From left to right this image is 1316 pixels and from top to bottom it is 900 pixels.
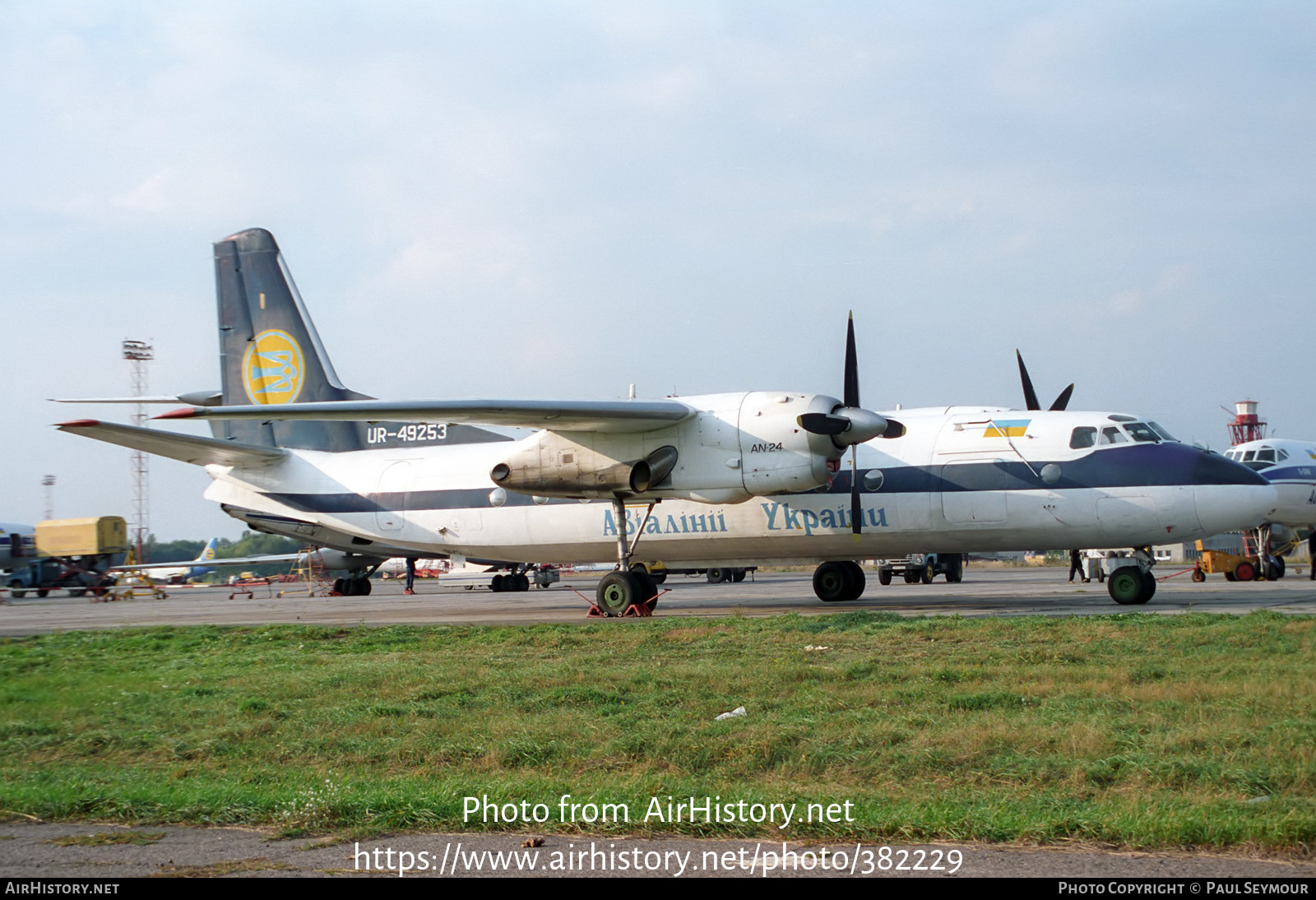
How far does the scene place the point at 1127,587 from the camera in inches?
706

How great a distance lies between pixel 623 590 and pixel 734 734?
465 inches

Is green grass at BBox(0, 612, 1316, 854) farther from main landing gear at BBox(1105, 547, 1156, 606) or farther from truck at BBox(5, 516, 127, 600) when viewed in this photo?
truck at BBox(5, 516, 127, 600)

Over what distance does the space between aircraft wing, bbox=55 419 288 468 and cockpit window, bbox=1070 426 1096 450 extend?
1786 centimetres

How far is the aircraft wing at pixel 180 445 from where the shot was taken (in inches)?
741

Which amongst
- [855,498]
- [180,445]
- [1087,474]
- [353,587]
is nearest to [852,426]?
[855,498]

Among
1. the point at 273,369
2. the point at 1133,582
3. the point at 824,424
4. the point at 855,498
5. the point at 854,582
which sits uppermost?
the point at 273,369

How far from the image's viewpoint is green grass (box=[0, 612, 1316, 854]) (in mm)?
5230

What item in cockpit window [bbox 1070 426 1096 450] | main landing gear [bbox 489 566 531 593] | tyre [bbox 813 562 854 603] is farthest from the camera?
main landing gear [bbox 489 566 531 593]

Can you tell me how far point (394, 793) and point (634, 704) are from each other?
306 cm

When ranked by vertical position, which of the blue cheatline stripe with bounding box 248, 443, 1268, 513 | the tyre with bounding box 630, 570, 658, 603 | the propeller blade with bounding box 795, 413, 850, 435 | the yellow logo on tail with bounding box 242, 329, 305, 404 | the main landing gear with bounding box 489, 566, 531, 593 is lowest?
the main landing gear with bounding box 489, 566, 531, 593

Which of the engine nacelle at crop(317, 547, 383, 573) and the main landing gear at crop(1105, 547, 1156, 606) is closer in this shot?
the main landing gear at crop(1105, 547, 1156, 606)

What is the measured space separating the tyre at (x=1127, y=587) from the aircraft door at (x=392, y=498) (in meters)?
15.0

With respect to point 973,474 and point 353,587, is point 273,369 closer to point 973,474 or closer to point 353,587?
point 353,587

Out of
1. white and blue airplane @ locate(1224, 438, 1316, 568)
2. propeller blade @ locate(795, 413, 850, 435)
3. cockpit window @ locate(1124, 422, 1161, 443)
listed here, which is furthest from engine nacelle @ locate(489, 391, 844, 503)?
white and blue airplane @ locate(1224, 438, 1316, 568)
